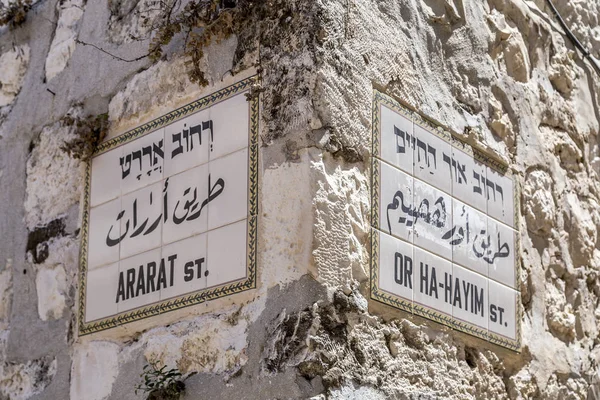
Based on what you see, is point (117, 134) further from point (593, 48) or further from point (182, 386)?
point (593, 48)

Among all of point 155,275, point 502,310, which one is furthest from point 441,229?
point 155,275

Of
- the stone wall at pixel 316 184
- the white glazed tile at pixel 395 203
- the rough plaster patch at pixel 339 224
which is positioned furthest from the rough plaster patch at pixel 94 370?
the white glazed tile at pixel 395 203

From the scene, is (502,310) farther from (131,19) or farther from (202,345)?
(131,19)

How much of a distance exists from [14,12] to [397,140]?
1923mm

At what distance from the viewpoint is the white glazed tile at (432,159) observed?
347cm

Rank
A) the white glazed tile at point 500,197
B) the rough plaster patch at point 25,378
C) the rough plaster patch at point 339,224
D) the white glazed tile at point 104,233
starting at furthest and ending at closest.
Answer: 1. the white glazed tile at point 500,197
2. the rough plaster patch at point 25,378
3. the white glazed tile at point 104,233
4. the rough plaster patch at point 339,224

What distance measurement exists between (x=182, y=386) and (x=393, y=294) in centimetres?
72

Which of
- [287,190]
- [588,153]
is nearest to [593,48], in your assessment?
[588,153]

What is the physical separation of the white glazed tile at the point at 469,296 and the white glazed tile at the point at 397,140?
0.42 metres

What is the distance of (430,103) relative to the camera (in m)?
3.62

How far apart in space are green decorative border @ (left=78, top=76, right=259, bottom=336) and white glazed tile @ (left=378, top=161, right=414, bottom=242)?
42cm

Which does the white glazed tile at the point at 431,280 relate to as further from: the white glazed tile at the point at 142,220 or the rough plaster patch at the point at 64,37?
the rough plaster patch at the point at 64,37

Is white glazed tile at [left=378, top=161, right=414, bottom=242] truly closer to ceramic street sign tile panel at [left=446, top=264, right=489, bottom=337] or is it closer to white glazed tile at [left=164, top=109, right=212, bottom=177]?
ceramic street sign tile panel at [left=446, top=264, right=489, bottom=337]

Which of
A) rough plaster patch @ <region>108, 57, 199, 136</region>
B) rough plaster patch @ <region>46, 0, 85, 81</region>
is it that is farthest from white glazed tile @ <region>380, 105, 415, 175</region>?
rough plaster patch @ <region>46, 0, 85, 81</region>
